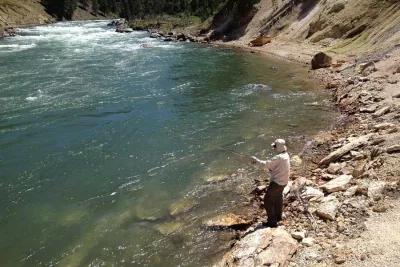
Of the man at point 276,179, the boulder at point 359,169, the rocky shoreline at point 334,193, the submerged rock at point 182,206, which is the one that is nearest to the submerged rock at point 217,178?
the submerged rock at point 182,206

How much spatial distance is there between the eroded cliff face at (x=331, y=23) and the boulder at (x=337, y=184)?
21885 millimetres

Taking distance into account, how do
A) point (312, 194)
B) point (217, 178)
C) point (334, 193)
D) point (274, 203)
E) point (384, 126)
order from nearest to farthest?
1. point (274, 203)
2. point (334, 193)
3. point (312, 194)
4. point (217, 178)
5. point (384, 126)

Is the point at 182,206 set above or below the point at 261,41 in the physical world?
above

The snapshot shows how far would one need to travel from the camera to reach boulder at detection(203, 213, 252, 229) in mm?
14398

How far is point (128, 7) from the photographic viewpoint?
182000mm

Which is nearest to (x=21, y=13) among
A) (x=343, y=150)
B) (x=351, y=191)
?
(x=343, y=150)

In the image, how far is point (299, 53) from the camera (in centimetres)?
4675

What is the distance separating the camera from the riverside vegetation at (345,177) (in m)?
11.5

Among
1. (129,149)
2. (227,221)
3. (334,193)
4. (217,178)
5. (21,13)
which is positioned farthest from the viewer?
(21,13)

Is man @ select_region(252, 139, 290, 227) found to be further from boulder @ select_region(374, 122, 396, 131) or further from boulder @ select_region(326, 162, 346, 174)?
boulder @ select_region(374, 122, 396, 131)

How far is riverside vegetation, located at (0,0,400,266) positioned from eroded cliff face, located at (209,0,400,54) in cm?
24

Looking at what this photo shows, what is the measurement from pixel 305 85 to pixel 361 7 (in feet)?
54.2

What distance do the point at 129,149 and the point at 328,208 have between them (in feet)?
37.1

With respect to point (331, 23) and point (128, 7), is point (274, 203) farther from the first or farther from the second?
point (128, 7)
